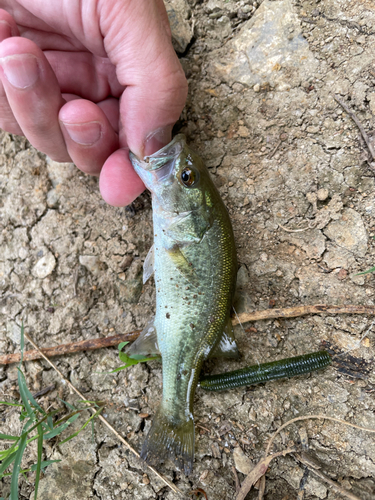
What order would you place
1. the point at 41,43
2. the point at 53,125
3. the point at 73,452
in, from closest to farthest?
the point at 53,125
the point at 73,452
the point at 41,43

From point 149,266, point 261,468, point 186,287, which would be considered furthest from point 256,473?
point 149,266

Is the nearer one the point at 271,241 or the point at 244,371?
the point at 244,371

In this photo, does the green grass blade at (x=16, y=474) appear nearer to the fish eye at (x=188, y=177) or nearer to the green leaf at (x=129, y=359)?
the green leaf at (x=129, y=359)

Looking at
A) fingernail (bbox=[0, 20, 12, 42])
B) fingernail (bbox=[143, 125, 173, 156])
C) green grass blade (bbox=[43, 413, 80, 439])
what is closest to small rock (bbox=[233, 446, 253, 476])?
green grass blade (bbox=[43, 413, 80, 439])

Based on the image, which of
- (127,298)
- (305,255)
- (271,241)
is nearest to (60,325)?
(127,298)

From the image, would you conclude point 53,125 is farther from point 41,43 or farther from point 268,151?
point 268,151
